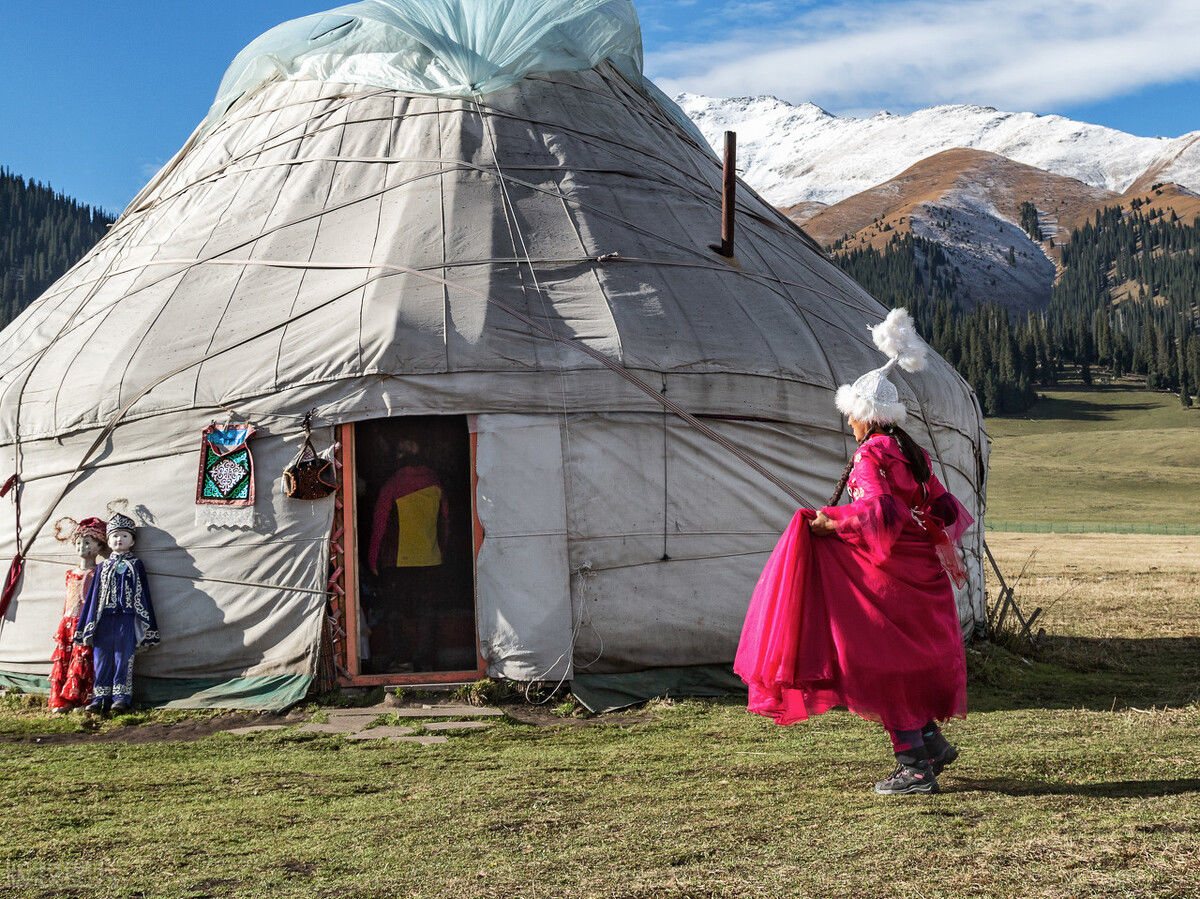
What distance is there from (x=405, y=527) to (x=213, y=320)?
5.42 feet

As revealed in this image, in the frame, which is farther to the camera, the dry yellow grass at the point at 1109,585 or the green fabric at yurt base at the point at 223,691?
the dry yellow grass at the point at 1109,585

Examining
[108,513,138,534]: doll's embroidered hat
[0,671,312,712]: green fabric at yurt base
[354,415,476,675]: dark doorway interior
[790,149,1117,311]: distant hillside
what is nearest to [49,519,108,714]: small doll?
[108,513,138,534]: doll's embroidered hat

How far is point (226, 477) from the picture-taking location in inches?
236

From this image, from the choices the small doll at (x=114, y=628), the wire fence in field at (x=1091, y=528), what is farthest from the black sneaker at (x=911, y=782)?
the wire fence in field at (x=1091, y=528)

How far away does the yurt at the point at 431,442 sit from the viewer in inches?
234

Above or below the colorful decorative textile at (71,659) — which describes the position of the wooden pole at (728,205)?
above

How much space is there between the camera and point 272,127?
7.88 meters

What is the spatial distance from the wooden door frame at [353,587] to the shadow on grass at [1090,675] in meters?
2.68

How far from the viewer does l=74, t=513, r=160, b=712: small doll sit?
5.89 metres

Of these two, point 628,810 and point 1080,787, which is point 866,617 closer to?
point 1080,787

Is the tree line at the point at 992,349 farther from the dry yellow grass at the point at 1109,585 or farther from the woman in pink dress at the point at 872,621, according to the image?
the woman in pink dress at the point at 872,621

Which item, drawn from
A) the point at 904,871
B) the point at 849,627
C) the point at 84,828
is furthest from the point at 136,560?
the point at 904,871

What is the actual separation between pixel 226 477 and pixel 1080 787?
4364 millimetres

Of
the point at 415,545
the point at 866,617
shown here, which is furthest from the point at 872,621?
the point at 415,545
